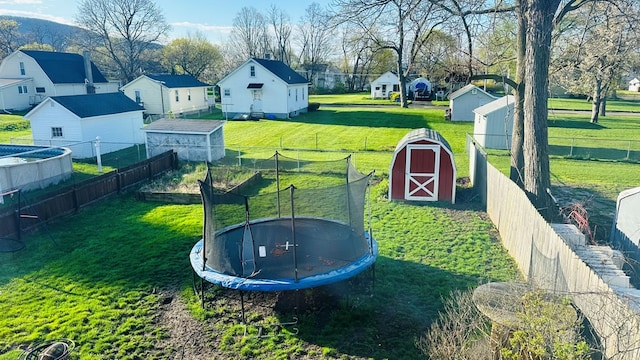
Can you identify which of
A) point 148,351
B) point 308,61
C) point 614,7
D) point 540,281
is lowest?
point 148,351

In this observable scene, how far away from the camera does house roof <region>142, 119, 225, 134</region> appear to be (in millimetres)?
19922

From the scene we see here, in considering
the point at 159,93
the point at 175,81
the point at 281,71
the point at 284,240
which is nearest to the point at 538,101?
the point at 284,240

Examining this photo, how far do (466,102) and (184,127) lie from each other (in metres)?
22.3

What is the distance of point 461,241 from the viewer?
36.2 ft

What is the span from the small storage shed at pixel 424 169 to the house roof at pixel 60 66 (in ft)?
119

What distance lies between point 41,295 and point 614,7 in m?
14.8

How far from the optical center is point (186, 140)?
65.7 ft

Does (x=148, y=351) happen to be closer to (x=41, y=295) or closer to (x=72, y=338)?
(x=72, y=338)

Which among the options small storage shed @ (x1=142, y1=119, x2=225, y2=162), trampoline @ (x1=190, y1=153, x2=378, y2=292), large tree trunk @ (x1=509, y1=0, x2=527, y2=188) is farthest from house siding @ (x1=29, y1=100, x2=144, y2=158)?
large tree trunk @ (x1=509, y1=0, x2=527, y2=188)

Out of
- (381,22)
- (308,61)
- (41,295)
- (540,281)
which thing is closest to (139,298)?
(41,295)

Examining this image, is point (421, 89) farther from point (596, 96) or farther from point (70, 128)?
point (70, 128)

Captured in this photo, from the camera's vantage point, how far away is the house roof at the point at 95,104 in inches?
841

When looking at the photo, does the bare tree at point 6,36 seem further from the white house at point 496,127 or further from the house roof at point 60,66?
the white house at point 496,127

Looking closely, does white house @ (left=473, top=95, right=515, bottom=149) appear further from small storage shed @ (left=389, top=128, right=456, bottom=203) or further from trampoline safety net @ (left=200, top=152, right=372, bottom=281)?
trampoline safety net @ (left=200, top=152, right=372, bottom=281)
